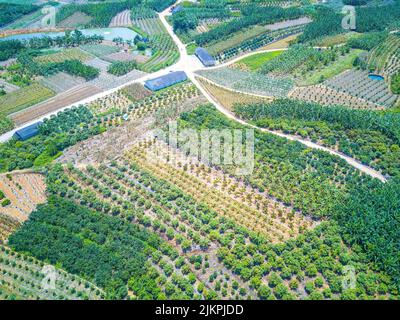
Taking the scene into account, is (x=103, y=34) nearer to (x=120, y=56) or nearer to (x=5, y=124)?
(x=120, y=56)

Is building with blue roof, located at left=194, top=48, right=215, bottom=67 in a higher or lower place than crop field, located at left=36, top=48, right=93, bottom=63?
lower

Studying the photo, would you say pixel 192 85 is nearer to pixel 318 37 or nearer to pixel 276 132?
pixel 276 132

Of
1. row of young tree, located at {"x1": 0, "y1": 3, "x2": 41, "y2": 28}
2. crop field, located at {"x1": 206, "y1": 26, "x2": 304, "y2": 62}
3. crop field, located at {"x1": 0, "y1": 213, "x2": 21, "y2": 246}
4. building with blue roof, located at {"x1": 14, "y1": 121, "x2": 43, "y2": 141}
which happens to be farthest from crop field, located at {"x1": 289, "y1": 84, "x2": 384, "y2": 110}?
row of young tree, located at {"x1": 0, "y1": 3, "x2": 41, "y2": 28}

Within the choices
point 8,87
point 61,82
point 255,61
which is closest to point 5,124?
point 8,87

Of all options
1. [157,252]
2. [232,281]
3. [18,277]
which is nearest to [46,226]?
[18,277]

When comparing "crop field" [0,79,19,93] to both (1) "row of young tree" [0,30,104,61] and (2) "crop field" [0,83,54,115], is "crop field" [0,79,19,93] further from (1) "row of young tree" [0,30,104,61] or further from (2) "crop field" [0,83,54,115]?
(1) "row of young tree" [0,30,104,61]

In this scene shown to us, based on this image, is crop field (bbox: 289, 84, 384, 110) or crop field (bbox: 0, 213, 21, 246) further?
crop field (bbox: 289, 84, 384, 110)
